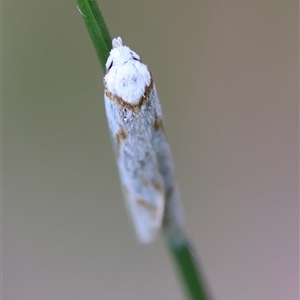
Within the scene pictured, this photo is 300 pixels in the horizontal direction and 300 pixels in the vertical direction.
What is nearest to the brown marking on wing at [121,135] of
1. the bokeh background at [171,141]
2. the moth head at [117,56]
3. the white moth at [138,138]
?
the white moth at [138,138]

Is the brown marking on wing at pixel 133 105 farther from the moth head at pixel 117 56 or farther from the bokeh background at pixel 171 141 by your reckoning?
the bokeh background at pixel 171 141

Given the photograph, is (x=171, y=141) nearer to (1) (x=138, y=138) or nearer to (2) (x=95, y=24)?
(1) (x=138, y=138)

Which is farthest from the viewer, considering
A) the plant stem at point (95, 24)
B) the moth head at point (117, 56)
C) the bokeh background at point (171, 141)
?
the bokeh background at point (171, 141)

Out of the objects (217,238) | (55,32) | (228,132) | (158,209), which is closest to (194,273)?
(158,209)

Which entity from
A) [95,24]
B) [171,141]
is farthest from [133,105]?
[171,141]

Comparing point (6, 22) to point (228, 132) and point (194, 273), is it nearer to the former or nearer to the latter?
point (228, 132)

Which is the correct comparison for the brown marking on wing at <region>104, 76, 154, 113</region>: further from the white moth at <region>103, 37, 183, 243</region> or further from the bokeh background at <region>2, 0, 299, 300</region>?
the bokeh background at <region>2, 0, 299, 300</region>
